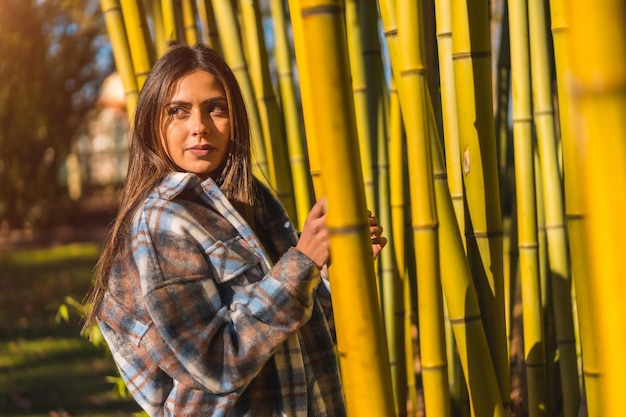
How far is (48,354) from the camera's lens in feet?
11.0

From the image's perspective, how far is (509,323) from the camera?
1571mm

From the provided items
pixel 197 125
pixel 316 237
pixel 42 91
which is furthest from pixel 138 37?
pixel 42 91

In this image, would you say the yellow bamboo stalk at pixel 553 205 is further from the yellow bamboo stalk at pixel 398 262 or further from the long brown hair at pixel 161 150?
the long brown hair at pixel 161 150

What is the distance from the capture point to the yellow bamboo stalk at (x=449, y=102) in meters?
1.09

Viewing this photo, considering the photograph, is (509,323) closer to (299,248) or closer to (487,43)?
(487,43)

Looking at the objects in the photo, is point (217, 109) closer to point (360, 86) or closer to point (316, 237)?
point (316, 237)

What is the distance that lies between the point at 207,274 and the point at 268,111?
0.53 meters

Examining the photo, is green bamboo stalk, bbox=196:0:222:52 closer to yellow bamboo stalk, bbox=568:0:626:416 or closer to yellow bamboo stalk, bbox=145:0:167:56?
yellow bamboo stalk, bbox=145:0:167:56

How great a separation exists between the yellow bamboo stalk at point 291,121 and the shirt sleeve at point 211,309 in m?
0.56

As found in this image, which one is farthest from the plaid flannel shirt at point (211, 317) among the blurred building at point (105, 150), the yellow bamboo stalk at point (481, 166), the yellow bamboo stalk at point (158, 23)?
the blurred building at point (105, 150)

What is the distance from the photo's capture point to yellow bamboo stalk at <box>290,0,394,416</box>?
625mm

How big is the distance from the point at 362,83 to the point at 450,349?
518 mm

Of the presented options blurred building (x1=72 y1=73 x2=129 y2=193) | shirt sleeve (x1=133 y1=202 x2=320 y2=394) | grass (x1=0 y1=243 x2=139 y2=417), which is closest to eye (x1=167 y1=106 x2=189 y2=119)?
shirt sleeve (x1=133 y1=202 x2=320 y2=394)

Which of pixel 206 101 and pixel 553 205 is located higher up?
pixel 206 101
